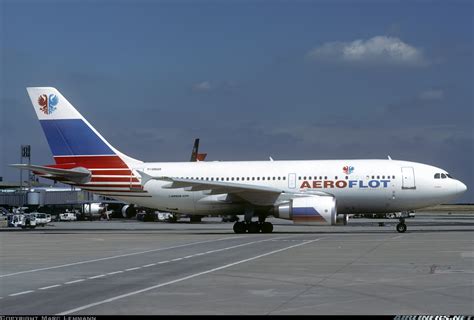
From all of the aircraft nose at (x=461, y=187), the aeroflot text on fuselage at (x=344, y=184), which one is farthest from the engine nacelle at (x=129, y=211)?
the aircraft nose at (x=461, y=187)

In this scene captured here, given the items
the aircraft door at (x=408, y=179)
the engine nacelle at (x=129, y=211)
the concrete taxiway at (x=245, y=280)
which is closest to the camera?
the concrete taxiway at (x=245, y=280)

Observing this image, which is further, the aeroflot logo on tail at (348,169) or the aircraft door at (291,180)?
the aircraft door at (291,180)

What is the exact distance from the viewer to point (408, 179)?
37.6 m

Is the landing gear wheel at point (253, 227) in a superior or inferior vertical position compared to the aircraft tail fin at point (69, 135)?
inferior

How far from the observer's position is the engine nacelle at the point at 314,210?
118 ft

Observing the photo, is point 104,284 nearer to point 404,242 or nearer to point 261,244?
point 261,244

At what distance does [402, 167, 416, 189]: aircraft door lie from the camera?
123 feet

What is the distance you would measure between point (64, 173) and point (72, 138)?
7.26 ft

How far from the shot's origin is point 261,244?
1142 inches

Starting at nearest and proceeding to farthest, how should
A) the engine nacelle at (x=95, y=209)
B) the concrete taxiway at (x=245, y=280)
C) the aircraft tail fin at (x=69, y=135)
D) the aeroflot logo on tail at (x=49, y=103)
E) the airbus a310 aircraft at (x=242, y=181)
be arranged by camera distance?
the concrete taxiway at (x=245, y=280) < the airbus a310 aircraft at (x=242, y=181) < the aircraft tail fin at (x=69, y=135) < the aeroflot logo on tail at (x=49, y=103) < the engine nacelle at (x=95, y=209)

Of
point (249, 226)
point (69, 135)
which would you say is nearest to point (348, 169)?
point (249, 226)

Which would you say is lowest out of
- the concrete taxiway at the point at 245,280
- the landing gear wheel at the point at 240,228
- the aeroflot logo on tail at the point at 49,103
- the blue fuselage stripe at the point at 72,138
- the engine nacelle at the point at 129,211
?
the concrete taxiway at the point at 245,280

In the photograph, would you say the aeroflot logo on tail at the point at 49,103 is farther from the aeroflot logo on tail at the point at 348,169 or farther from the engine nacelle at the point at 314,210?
the aeroflot logo on tail at the point at 348,169

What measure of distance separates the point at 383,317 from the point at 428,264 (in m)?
9.02
